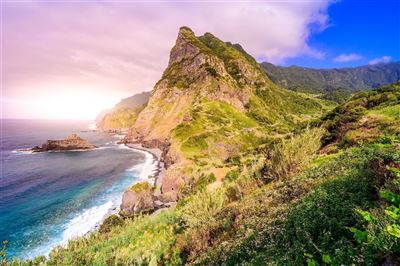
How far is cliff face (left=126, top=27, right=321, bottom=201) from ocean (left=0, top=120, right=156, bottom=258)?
58.1ft

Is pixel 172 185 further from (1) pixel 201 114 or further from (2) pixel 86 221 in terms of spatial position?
(1) pixel 201 114

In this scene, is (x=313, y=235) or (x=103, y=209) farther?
(x=103, y=209)

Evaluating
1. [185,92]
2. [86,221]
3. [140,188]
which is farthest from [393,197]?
[185,92]

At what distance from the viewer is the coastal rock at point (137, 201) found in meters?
49.3

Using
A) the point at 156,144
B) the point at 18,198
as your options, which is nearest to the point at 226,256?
the point at 18,198

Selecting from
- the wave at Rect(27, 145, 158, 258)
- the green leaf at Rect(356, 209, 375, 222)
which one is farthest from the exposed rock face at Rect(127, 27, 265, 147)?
the green leaf at Rect(356, 209, 375, 222)

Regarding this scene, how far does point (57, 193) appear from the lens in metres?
61.6

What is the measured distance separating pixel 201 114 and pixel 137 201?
3341 inches

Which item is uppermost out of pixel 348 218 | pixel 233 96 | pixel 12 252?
pixel 233 96

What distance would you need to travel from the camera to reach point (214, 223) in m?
14.5

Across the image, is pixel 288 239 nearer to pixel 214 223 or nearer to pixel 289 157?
pixel 214 223

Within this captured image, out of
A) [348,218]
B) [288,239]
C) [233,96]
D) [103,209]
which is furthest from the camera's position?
[233,96]

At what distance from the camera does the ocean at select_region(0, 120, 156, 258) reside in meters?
42.8

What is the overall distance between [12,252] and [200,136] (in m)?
74.6
